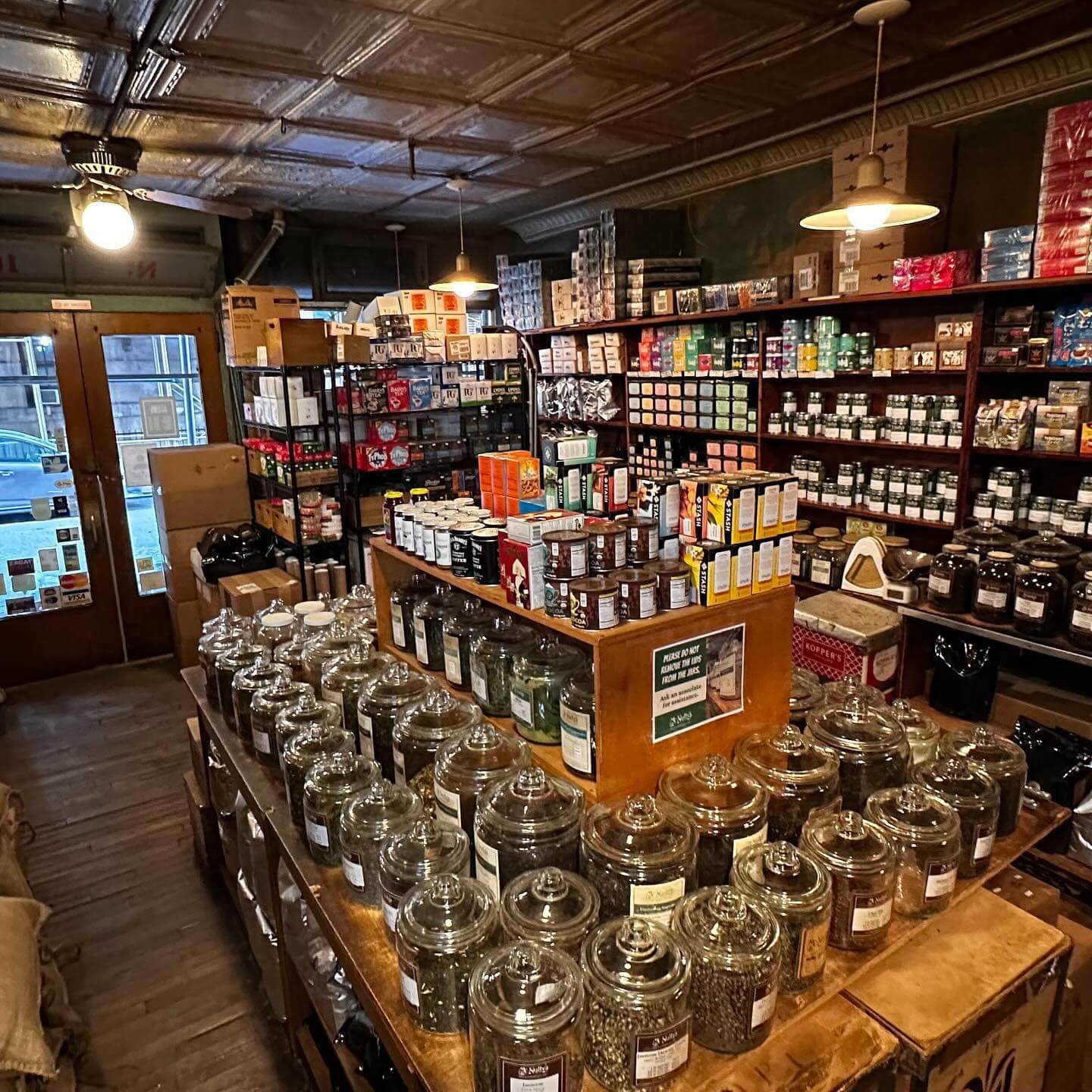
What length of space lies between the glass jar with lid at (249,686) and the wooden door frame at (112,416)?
340 centimetres

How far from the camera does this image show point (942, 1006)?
1308 mm

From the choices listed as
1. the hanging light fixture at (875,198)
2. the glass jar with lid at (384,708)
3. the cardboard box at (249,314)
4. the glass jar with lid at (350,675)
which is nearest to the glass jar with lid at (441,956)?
the glass jar with lid at (384,708)

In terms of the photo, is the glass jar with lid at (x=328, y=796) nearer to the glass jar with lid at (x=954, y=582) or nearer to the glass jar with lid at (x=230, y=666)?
the glass jar with lid at (x=230, y=666)

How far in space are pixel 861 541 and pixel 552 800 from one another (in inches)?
98.5

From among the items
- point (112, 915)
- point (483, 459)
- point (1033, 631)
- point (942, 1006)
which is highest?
point (483, 459)

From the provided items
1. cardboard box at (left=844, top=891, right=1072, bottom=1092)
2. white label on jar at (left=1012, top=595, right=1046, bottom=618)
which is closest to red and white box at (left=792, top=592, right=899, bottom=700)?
white label on jar at (left=1012, top=595, right=1046, bottom=618)

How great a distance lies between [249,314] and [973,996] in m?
4.75

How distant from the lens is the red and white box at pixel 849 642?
2898mm

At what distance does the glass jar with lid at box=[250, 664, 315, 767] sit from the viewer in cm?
209

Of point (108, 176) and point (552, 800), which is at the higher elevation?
point (108, 176)

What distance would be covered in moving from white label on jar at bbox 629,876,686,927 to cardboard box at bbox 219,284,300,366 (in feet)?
13.8

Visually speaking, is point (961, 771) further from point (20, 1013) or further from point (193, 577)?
point (193, 577)

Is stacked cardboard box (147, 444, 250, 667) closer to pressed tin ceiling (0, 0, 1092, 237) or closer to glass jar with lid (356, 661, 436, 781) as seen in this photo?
pressed tin ceiling (0, 0, 1092, 237)

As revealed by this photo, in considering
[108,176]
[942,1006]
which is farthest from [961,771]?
[108,176]
